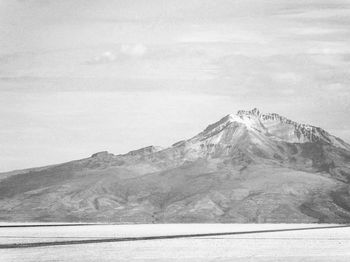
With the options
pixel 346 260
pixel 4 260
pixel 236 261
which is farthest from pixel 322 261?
pixel 4 260

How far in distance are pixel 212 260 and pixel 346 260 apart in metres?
15.4

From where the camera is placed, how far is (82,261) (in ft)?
290

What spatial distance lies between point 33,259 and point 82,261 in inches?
292

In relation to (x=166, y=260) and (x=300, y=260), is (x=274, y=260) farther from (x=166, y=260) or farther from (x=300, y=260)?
(x=166, y=260)

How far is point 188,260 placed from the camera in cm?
8988

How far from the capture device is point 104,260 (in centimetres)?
9019

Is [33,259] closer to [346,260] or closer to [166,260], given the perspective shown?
[166,260]

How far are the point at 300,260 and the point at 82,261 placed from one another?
83.2 feet

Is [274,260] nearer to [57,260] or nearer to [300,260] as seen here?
[300,260]

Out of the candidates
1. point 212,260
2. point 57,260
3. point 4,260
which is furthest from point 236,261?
point 4,260

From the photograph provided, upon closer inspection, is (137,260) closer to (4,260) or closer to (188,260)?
(188,260)

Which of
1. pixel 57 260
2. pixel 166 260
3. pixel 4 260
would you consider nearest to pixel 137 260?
pixel 166 260

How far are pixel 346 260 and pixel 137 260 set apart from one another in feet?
79.3

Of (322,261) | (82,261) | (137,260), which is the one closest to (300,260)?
(322,261)
